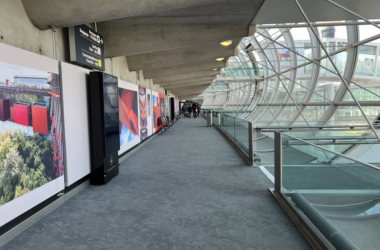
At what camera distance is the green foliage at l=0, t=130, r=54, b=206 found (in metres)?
2.72

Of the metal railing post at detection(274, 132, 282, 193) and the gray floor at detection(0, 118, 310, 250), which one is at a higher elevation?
the metal railing post at detection(274, 132, 282, 193)

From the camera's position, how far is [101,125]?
4766 millimetres

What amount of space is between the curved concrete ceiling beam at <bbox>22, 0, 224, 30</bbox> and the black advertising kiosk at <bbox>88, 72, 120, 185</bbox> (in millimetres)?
1213

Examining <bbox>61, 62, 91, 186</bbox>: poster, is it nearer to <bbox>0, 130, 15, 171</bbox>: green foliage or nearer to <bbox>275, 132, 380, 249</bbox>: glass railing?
<bbox>0, 130, 15, 171</bbox>: green foliage

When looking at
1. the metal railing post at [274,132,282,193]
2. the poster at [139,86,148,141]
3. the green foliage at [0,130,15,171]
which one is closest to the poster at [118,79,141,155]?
the poster at [139,86,148,141]

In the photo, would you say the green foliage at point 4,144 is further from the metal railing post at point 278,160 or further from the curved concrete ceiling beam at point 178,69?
the curved concrete ceiling beam at point 178,69

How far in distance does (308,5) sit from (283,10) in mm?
497

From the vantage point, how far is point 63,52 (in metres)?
4.18

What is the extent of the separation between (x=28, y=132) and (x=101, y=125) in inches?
65.6

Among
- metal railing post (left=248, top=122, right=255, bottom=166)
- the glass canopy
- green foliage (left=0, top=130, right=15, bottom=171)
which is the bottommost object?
metal railing post (left=248, top=122, right=255, bottom=166)

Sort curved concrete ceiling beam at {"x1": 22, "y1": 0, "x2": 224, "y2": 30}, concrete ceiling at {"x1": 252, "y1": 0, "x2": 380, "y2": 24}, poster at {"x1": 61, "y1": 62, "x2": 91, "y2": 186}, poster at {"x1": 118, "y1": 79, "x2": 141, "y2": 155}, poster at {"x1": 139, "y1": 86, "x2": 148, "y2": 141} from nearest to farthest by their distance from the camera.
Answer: curved concrete ceiling beam at {"x1": 22, "y1": 0, "x2": 224, "y2": 30} < poster at {"x1": 61, "y1": 62, "x2": 91, "y2": 186} < concrete ceiling at {"x1": 252, "y1": 0, "x2": 380, "y2": 24} < poster at {"x1": 118, "y1": 79, "x2": 141, "y2": 155} < poster at {"x1": 139, "y1": 86, "x2": 148, "y2": 141}

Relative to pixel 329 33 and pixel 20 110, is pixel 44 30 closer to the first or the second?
pixel 20 110

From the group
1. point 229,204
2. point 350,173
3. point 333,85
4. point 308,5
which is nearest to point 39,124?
point 229,204

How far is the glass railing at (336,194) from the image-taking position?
1873 millimetres
